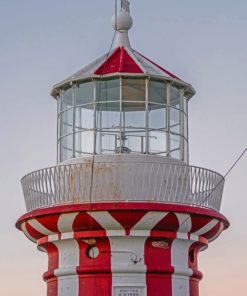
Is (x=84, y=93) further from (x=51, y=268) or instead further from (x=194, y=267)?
(x=194, y=267)

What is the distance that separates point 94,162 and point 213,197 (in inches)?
81.6

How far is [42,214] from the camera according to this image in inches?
593

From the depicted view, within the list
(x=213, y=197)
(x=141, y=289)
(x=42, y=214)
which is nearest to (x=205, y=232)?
(x=213, y=197)

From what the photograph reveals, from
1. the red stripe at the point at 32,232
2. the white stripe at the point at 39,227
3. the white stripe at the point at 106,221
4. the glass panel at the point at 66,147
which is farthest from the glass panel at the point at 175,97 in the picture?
the red stripe at the point at 32,232

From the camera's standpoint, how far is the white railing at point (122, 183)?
48.8 ft

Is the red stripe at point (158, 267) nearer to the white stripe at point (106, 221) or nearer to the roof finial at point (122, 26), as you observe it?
the white stripe at point (106, 221)

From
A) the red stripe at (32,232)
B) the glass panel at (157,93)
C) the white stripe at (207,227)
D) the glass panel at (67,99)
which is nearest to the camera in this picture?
the white stripe at (207,227)

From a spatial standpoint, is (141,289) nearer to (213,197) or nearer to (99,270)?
(99,270)

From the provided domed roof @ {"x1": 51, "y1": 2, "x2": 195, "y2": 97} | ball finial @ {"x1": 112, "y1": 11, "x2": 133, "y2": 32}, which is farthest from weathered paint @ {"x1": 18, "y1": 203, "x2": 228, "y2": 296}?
ball finial @ {"x1": 112, "y1": 11, "x2": 133, "y2": 32}

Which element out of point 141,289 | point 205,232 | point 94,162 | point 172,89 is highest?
point 172,89

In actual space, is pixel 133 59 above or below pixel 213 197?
above

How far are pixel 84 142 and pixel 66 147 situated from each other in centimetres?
40

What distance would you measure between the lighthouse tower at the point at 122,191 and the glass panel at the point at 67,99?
0.02 metres

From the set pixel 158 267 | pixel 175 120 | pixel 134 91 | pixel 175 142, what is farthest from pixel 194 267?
pixel 134 91
